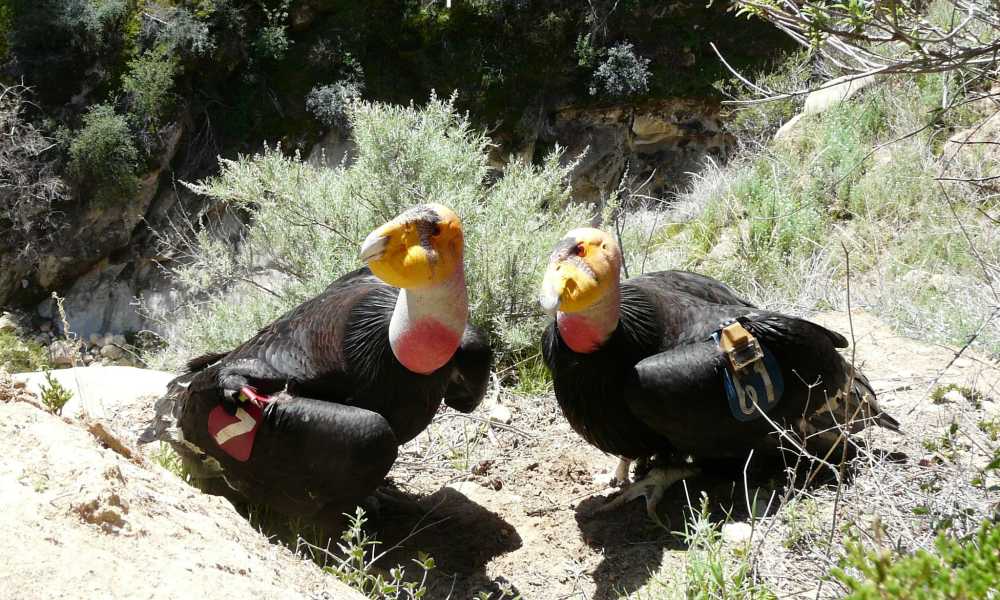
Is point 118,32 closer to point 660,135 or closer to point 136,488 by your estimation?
point 660,135

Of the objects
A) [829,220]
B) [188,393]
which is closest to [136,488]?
[188,393]

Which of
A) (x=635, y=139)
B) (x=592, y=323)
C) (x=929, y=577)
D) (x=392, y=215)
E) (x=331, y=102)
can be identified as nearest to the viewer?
(x=929, y=577)

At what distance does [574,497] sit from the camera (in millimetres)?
4270

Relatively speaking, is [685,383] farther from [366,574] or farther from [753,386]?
[366,574]

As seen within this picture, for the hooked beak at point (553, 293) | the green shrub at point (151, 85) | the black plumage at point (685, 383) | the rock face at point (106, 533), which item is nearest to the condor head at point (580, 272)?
the hooked beak at point (553, 293)

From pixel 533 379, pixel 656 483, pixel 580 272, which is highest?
pixel 580 272

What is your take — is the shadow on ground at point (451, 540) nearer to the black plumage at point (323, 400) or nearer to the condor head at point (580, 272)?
the black plumage at point (323, 400)

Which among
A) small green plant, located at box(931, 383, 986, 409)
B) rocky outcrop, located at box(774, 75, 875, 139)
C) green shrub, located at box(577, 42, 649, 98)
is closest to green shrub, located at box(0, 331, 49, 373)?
small green plant, located at box(931, 383, 986, 409)

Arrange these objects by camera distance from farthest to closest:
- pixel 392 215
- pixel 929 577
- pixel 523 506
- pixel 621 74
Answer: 1. pixel 621 74
2. pixel 392 215
3. pixel 523 506
4. pixel 929 577

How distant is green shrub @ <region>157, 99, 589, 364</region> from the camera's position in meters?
5.58

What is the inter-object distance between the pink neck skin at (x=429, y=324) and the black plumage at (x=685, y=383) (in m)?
0.51

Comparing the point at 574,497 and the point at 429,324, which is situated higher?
the point at 429,324

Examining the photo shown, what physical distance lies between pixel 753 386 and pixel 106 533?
2.41 metres

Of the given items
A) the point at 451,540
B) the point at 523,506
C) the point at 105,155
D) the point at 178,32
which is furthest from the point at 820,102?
the point at 105,155
